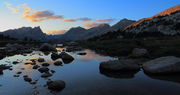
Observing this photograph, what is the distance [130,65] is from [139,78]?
15.1ft

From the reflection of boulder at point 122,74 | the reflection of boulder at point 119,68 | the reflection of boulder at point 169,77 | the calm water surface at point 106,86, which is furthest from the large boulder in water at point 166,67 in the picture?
the reflection of boulder at point 122,74

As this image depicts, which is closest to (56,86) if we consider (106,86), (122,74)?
(106,86)

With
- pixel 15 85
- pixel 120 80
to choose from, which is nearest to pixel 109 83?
pixel 120 80

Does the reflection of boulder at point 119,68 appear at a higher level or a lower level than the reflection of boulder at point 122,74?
higher

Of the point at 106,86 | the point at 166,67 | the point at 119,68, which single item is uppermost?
the point at 166,67

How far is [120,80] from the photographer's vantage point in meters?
19.4

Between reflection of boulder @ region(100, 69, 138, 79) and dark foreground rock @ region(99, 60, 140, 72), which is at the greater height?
dark foreground rock @ region(99, 60, 140, 72)

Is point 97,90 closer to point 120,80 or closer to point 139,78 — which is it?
point 120,80

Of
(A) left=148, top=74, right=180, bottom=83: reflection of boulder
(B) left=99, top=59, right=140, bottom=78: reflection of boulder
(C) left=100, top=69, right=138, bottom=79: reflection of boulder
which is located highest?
(B) left=99, top=59, right=140, bottom=78: reflection of boulder

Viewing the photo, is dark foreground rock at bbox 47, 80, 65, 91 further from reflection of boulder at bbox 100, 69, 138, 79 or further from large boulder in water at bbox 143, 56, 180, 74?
large boulder in water at bbox 143, 56, 180, 74

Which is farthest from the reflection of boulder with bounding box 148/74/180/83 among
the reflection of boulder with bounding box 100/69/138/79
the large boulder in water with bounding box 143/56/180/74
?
the reflection of boulder with bounding box 100/69/138/79

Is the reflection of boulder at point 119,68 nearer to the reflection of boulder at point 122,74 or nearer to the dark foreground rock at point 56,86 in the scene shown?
the reflection of boulder at point 122,74

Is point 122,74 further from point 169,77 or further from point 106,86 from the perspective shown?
point 106,86

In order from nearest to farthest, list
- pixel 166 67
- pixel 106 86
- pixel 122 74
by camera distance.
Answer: pixel 106 86 → pixel 166 67 → pixel 122 74
